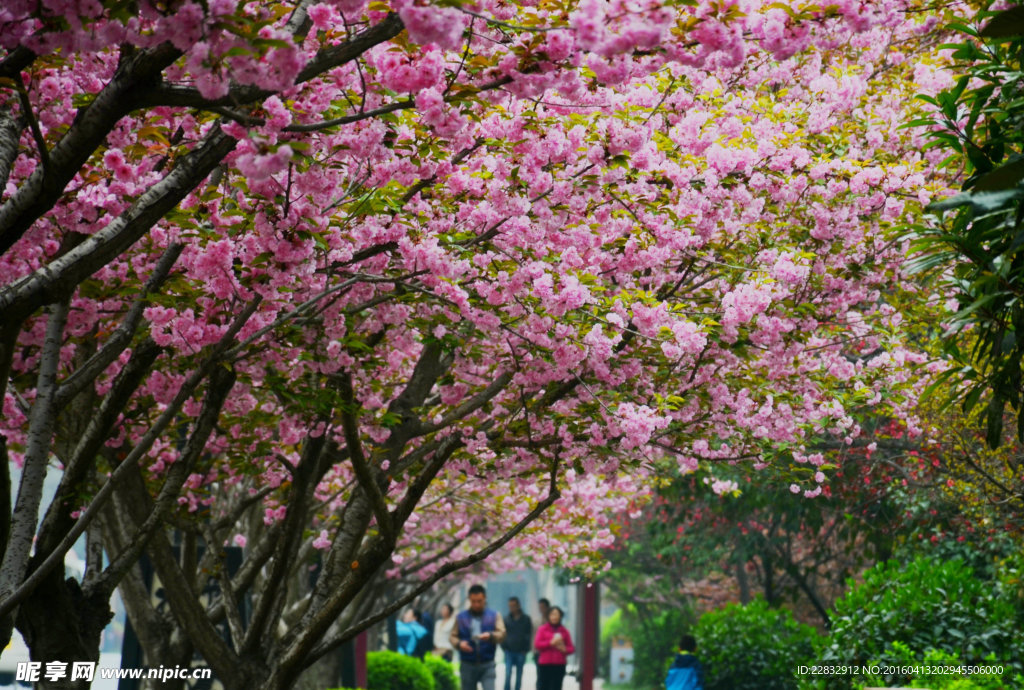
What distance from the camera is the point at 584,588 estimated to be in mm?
24641

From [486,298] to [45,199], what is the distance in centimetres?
308

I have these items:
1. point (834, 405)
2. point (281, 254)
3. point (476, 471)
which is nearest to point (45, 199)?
point (281, 254)

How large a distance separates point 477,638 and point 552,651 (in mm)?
1151

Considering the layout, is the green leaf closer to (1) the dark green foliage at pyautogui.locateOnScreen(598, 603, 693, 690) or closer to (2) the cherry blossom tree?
(2) the cherry blossom tree

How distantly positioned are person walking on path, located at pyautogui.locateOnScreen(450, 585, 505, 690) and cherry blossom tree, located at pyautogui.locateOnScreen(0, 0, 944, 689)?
221 inches

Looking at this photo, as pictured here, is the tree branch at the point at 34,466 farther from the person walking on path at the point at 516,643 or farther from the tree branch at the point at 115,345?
the person walking on path at the point at 516,643

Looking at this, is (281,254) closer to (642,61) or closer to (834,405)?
(642,61)

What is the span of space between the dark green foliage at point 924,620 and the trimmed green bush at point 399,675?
8.92 metres

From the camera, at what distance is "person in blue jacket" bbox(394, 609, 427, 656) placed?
2053 cm

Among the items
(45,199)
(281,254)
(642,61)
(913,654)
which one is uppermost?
(642,61)

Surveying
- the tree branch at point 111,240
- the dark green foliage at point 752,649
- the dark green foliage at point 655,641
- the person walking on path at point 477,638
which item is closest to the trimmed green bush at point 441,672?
the person walking on path at point 477,638

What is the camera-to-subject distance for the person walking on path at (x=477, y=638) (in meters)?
15.6

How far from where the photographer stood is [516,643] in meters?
16.9

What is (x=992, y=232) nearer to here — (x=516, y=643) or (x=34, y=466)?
(x=34, y=466)
